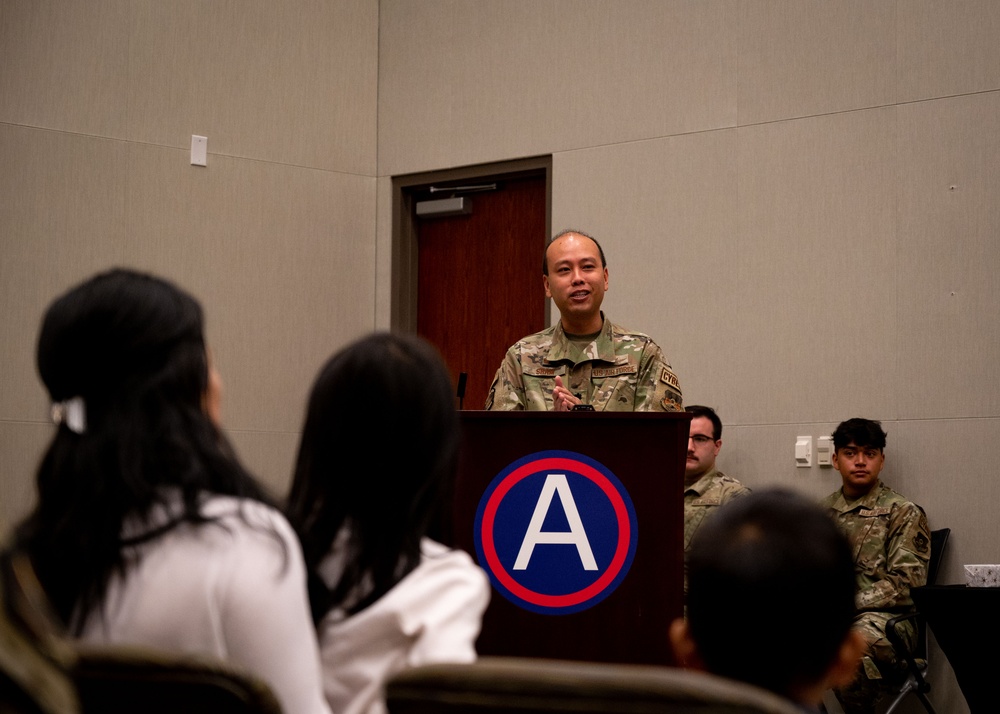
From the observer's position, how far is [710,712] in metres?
0.71

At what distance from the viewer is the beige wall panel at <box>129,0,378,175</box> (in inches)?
230

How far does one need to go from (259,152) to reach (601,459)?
12.4ft

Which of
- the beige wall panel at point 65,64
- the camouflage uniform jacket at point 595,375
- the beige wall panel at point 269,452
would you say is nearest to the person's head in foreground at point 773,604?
the camouflage uniform jacket at point 595,375

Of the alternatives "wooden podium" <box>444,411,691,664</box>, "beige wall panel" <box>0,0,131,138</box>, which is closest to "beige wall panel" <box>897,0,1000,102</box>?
"wooden podium" <box>444,411,691,664</box>

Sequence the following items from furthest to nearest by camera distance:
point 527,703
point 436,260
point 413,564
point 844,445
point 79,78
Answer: point 436,260 < point 79,78 < point 844,445 < point 413,564 < point 527,703

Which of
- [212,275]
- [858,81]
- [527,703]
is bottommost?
[527,703]

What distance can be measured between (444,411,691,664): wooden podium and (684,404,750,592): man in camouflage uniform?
1.96 metres

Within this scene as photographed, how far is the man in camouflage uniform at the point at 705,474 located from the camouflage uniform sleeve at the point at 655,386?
1146 millimetres

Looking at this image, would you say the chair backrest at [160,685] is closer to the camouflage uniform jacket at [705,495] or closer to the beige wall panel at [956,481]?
the camouflage uniform jacket at [705,495]

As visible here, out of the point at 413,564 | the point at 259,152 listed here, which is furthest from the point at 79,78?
the point at 413,564

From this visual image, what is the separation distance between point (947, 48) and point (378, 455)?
440 centimetres

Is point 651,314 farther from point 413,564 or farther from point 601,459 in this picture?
point 413,564

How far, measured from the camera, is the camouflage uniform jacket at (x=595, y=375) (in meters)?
3.79

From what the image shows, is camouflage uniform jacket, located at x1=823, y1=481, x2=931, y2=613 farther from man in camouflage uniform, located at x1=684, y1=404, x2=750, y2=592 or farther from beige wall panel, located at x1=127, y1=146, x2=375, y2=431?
beige wall panel, located at x1=127, y1=146, x2=375, y2=431
